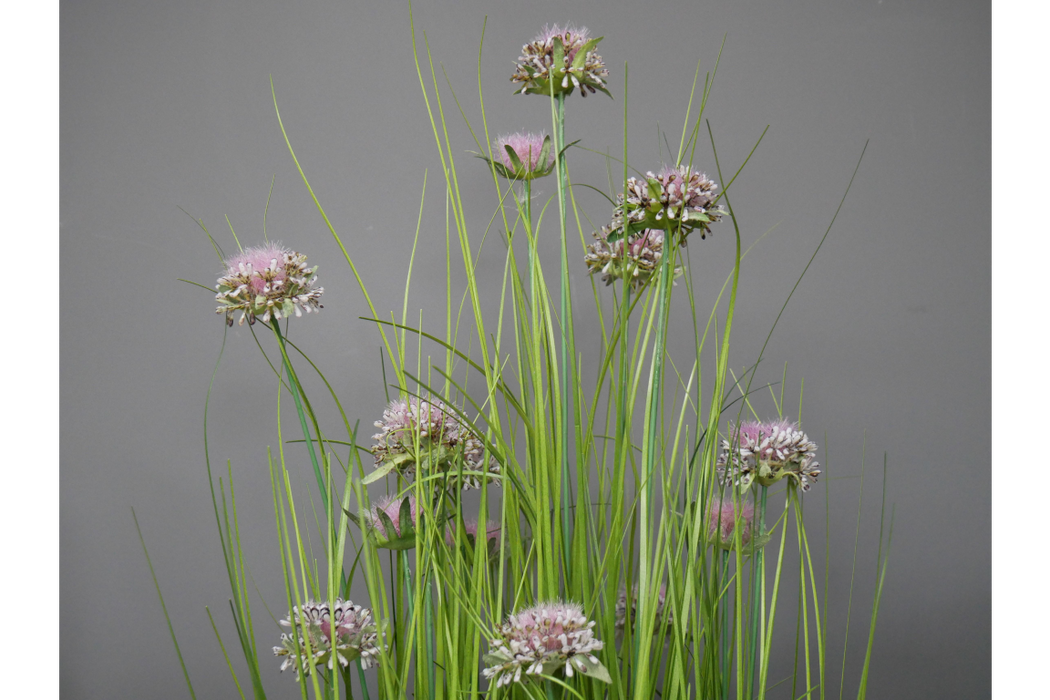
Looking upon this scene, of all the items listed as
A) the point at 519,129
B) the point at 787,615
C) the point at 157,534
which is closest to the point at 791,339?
the point at 787,615

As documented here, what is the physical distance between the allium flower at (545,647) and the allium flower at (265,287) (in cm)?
38

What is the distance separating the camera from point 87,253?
4.06 feet

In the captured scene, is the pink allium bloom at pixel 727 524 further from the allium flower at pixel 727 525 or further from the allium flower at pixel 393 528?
the allium flower at pixel 393 528

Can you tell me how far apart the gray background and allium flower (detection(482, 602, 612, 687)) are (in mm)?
775

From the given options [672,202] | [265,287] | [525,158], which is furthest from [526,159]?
[265,287]

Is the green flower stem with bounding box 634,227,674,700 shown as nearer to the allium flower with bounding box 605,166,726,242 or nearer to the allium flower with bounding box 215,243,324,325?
the allium flower with bounding box 605,166,726,242

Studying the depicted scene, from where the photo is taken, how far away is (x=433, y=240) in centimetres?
130

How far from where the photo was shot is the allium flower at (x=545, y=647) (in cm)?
55

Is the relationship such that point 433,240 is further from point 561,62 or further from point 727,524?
point 727,524

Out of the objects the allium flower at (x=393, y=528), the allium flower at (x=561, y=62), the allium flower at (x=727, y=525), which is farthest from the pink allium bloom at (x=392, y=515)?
the allium flower at (x=561, y=62)

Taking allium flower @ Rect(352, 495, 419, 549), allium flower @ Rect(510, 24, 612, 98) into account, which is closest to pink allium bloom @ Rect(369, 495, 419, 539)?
allium flower @ Rect(352, 495, 419, 549)
